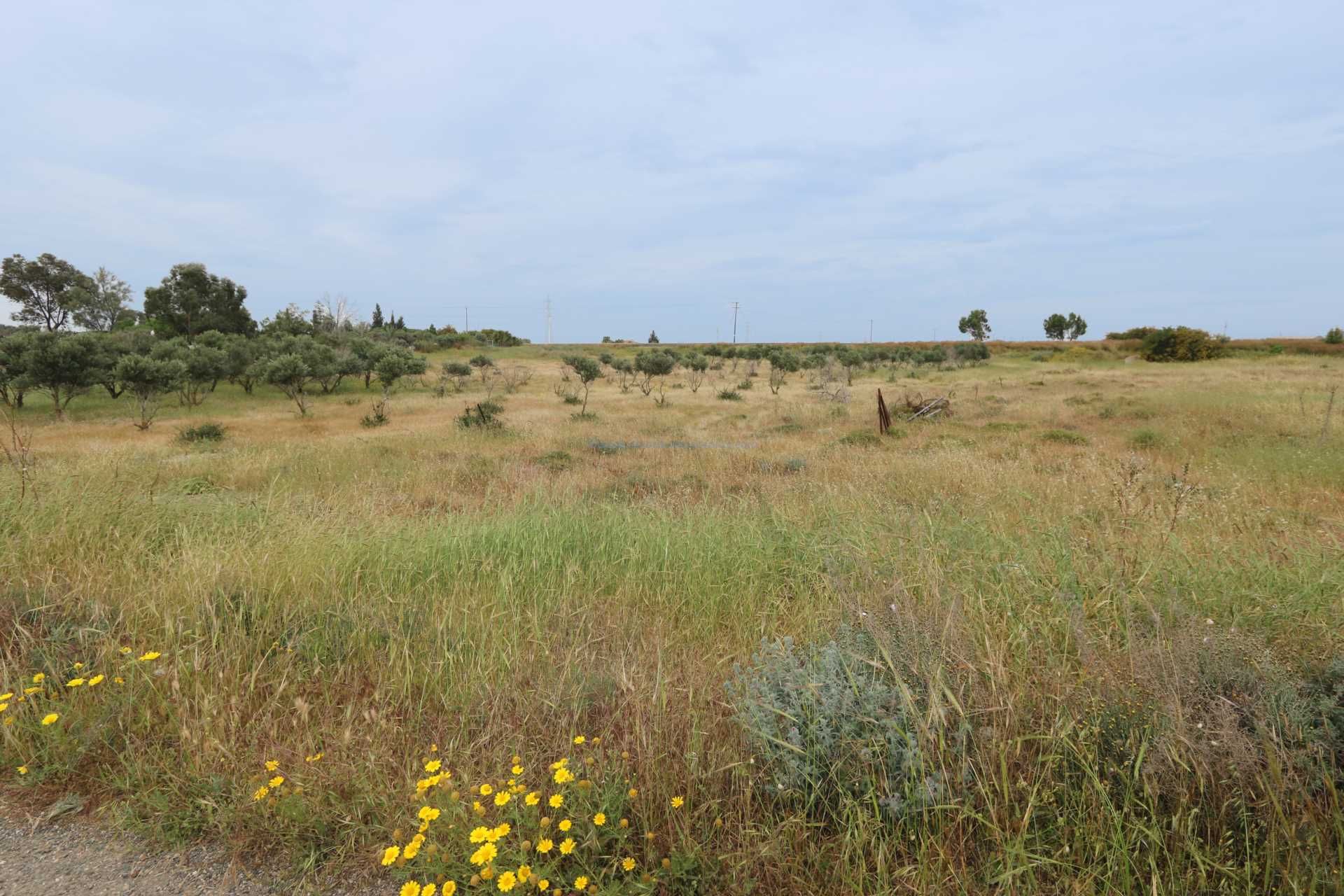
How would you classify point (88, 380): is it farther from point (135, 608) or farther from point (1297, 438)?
point (1297, 438)

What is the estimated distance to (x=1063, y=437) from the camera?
15031mm

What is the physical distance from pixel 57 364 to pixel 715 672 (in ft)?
125

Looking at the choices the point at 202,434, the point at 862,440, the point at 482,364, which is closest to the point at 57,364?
the point at 202,434

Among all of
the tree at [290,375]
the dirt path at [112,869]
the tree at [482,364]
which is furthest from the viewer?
the tree at [482,364]

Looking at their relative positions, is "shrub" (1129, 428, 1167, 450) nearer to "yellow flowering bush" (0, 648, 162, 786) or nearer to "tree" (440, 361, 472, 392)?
"yellow flowering bush" (0, 648, 162, 786)

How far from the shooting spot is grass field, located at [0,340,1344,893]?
1989mm

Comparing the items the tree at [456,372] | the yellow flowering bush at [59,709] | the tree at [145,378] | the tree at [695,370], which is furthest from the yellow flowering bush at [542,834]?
the tree at [456,372]

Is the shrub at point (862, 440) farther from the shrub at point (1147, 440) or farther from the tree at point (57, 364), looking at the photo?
the tree at point (57, 364)

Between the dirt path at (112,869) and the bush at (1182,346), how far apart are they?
64.8 metres

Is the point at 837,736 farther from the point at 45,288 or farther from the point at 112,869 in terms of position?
the point at 45,288

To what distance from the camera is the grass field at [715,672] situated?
1.99 m

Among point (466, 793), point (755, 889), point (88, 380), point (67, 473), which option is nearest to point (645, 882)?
point (755, 889)

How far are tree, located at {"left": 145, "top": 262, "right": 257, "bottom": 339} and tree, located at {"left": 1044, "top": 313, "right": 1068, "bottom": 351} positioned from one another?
110487mm

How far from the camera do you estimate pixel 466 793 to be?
2279mm
